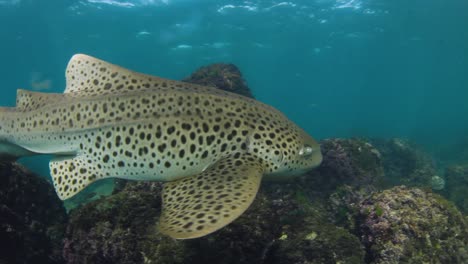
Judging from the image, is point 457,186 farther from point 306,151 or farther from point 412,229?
point 306,151

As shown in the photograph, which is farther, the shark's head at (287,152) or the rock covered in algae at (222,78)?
the rock covered in algae at (222,78)

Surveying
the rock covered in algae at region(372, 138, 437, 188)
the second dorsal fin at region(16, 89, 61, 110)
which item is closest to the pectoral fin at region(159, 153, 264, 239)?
the second dorsal fin at region(16, 89, 61, 110)

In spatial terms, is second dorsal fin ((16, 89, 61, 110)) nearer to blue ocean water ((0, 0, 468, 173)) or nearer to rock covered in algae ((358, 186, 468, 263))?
rock covered in algae ((358, 186, 468, 263))

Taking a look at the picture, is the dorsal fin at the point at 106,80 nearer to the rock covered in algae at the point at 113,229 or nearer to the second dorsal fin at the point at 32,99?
the second dorsal fin at the point at 32,99

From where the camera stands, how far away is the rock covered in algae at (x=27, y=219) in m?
6.27

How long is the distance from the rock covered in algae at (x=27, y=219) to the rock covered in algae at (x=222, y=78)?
22.5 feet

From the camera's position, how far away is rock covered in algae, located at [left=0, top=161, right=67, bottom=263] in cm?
627

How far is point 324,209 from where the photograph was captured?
839 centimetres

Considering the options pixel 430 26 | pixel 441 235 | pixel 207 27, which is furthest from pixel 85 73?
pixel 430 26

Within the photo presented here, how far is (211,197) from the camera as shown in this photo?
4.25 meters

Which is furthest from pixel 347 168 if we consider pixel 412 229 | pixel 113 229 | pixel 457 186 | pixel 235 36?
pixel 235 36

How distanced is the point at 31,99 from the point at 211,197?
177 inches

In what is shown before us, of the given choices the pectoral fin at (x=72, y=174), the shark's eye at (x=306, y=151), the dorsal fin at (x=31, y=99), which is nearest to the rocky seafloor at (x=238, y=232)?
the pectoral fin at (x=72, y=174)

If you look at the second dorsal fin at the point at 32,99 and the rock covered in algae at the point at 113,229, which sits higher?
the second dorsal fin at the point at 32,99
